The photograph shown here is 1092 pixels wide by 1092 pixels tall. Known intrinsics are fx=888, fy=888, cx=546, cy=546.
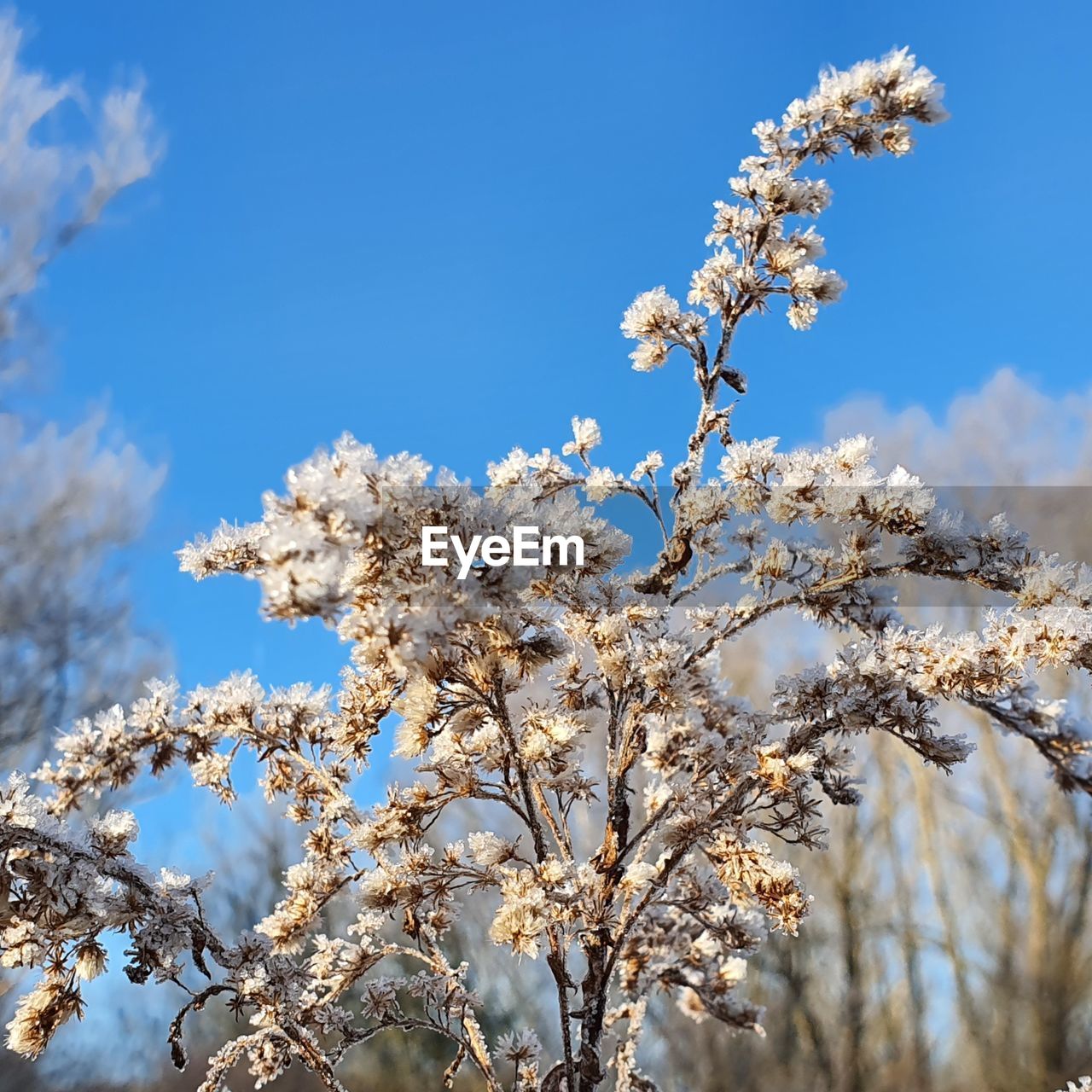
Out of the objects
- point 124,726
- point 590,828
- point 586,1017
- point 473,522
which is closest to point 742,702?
point 473,522

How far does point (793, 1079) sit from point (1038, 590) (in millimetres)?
6937

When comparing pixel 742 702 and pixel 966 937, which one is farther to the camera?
pixel 966 937

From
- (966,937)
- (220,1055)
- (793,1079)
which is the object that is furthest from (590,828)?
(220,1055)

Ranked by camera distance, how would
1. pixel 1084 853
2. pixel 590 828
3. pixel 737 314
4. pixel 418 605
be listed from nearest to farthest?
pixel 418 605
pixel 737 314
pixel 1084 853
pixel 590 828

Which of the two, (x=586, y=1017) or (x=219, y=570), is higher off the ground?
(x=219, y=570)

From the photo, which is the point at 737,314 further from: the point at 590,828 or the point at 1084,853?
the point at 1084,853

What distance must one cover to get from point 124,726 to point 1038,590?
1506 mm

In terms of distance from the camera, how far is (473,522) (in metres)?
1.23

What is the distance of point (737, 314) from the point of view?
1.62 m

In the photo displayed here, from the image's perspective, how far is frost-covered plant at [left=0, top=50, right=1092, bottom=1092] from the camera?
4.47 feet

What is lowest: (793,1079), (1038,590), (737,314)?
(793,1079)

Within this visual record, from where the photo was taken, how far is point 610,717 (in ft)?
5.44

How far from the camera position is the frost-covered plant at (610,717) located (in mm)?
1362

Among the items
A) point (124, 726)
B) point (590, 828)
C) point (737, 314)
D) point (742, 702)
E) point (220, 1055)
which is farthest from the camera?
point (590, 828)
